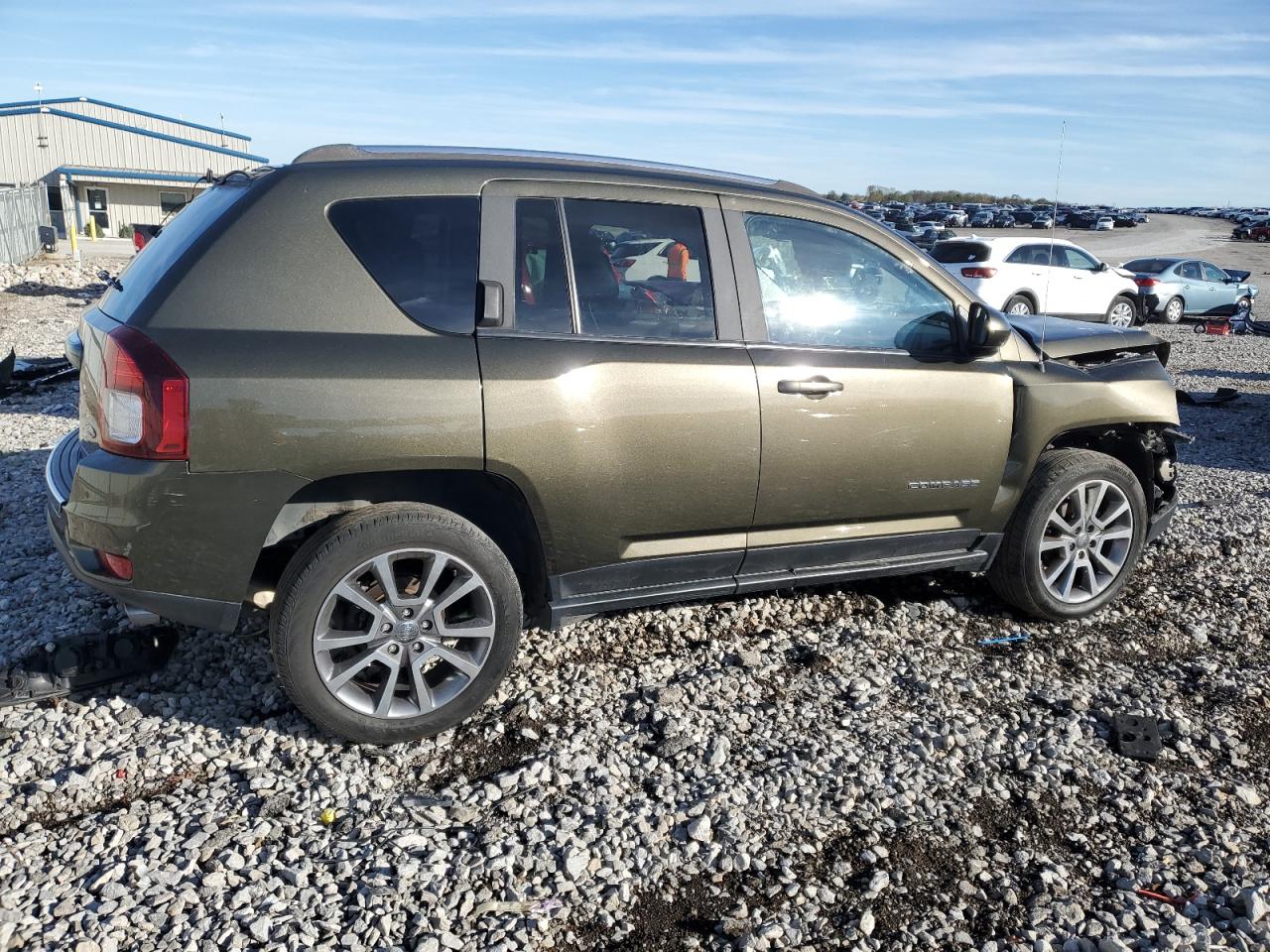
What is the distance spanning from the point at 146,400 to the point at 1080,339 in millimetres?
4080

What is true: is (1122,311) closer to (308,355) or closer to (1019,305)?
(1019,305)

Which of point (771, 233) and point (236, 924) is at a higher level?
point (771, 233)

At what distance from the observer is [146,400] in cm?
316

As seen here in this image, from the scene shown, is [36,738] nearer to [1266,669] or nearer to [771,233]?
[771,233]

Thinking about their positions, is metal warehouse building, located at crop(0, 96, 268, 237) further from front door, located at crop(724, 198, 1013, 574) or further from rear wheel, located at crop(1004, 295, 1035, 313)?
front door, located at crop(724, 198, 1013, 574)

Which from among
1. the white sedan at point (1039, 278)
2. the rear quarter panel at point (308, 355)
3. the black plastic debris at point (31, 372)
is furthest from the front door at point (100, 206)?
the rear quarter panel at point (308, 355)

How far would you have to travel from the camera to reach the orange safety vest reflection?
13.0 feet

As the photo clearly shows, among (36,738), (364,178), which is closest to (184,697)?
(36,738)

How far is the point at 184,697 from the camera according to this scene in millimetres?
3910

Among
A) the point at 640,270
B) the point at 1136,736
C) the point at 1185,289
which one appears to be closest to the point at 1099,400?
the point at 1136,736

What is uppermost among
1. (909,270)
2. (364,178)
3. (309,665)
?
(364,178)

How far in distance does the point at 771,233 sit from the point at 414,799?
2551 millimetres

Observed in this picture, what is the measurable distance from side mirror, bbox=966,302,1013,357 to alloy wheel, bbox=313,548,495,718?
2297 millimetres

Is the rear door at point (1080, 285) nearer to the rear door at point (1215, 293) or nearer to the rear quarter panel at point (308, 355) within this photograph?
the rear door at point (1215, 293)
